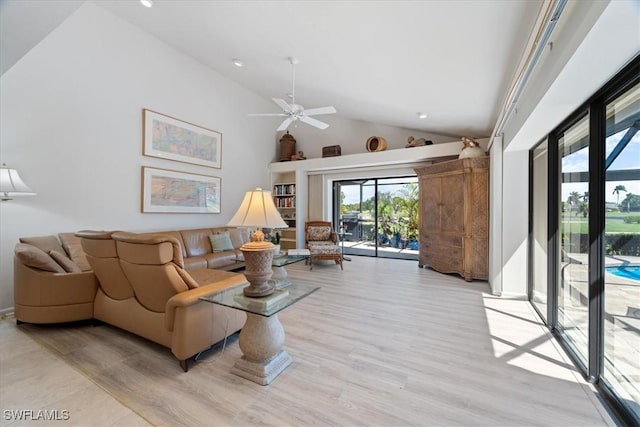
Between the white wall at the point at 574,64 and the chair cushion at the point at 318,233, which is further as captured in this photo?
the chair cushion at the point at 318,233

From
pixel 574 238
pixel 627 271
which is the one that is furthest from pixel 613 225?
pixel 574 238

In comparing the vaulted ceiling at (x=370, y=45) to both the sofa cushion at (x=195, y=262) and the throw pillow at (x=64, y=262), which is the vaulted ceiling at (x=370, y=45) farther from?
the sofa cushion at (x=195, y=262)

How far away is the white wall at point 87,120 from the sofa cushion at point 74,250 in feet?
0.94

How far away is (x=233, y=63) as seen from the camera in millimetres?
4527

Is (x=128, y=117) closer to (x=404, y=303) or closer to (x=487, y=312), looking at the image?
(x=404, y=303)

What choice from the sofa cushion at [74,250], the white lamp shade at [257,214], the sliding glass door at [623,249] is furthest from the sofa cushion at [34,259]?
the sliding glass door at [623,249]

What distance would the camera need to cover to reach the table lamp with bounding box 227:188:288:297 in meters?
1.81

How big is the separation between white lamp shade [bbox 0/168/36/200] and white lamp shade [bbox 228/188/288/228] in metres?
2.65

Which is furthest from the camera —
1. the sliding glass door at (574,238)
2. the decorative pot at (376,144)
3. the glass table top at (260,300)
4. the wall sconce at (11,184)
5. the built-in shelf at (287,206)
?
the built-in shelf at (287,206)

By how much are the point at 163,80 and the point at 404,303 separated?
5160 millimetres

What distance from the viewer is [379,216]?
20.9ft

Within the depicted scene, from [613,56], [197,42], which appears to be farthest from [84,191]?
[613,56]

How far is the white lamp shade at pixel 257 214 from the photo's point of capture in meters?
1.82

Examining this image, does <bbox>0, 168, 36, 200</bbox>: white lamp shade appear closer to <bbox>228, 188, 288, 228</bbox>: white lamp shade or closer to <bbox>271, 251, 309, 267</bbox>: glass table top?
<bbox>228, 188, 288, 228</bbox>: white lamp shade
